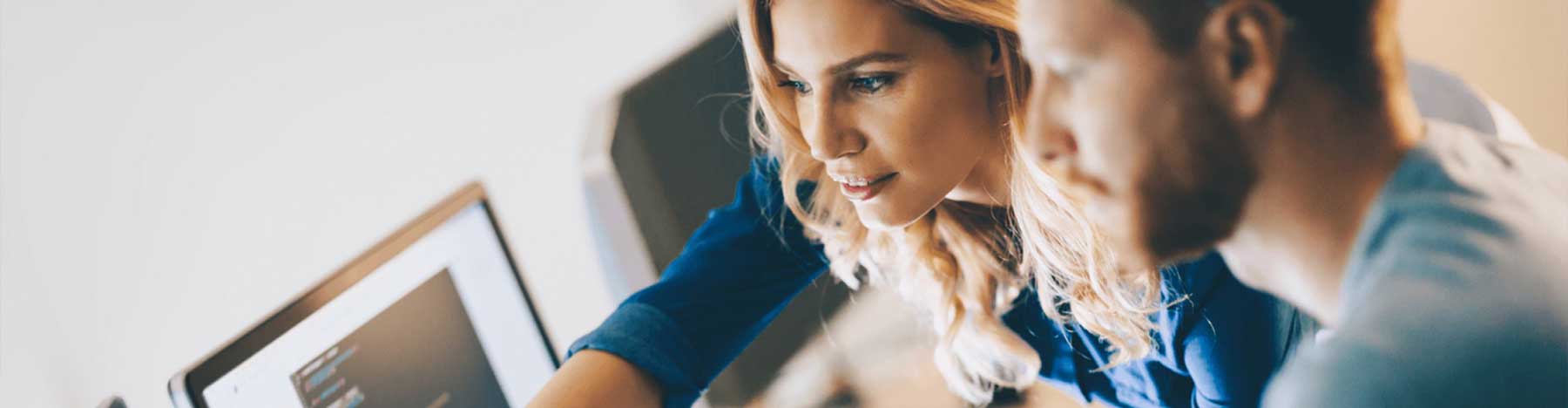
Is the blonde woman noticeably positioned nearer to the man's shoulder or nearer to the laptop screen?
the laptop screen

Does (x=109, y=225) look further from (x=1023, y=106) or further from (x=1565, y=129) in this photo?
(x=1565, y=129)

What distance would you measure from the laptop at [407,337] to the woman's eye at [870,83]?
0.35 metres

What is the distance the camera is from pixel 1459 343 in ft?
1.09

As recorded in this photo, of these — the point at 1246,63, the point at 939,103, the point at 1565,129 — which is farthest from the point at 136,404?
the point at 1565,129

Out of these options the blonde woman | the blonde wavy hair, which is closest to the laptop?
the blonde woman

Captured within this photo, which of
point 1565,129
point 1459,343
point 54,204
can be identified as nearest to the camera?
point 1459,343

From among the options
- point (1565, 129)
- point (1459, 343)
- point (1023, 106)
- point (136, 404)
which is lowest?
point (1565, 129)

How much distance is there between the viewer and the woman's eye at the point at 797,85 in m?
0.84

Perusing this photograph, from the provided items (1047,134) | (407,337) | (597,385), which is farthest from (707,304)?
(1047,134)

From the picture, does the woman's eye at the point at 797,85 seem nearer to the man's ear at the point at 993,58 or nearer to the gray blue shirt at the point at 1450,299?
the man's ear at the point at 993,58

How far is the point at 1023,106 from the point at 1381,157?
47 cm

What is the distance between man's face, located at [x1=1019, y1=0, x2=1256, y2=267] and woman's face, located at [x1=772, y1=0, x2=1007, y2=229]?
379 millimetres

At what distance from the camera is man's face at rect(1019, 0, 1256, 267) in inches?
14.1

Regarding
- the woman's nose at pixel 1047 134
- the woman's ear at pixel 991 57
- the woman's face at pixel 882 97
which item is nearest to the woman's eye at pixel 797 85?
the woman's face at pixel 882 97
